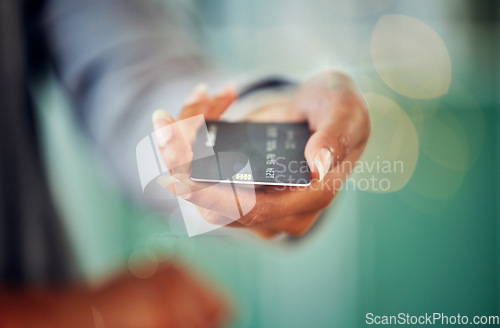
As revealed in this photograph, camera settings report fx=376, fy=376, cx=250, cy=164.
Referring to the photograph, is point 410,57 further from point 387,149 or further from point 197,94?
point 197,94

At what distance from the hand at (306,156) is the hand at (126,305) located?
161 mm

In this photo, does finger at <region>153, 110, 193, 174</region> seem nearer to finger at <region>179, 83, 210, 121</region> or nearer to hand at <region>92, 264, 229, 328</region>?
finger at <region>179, 83, 210, 121</region>

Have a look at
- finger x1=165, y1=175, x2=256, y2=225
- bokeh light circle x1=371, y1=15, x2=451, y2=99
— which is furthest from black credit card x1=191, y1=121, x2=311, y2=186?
bokeh light circle x1=371, y1=15, x2=451, y2=99

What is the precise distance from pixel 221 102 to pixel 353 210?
0.64 ft

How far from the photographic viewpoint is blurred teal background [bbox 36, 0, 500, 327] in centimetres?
39

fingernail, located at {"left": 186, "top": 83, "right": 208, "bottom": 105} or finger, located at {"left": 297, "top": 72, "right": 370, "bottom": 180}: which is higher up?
fingernail, located at {"left": 186, "top": 83, "right": 208, "bottom": 105}

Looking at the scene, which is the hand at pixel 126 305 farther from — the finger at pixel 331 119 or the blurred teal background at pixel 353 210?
the finger at pixel 331 119

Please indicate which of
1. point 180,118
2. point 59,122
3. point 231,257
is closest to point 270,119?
→ point 180,118

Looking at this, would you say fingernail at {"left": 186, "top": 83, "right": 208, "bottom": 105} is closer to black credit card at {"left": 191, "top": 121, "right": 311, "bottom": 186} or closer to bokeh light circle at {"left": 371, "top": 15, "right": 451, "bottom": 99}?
black credit card at {"left": 191, "top": 121, "right": 311, "bottom": 186}

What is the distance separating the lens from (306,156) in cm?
29

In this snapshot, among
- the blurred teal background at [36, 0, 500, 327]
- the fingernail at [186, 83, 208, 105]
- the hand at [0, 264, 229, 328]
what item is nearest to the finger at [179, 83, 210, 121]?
the fingernail at [186, 83, 208, 105]

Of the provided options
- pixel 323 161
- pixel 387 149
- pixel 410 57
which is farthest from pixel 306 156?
pixel 410 57

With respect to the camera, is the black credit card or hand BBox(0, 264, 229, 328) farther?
hand BBox(0, 264, 229, 328)

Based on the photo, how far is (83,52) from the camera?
49 cm
